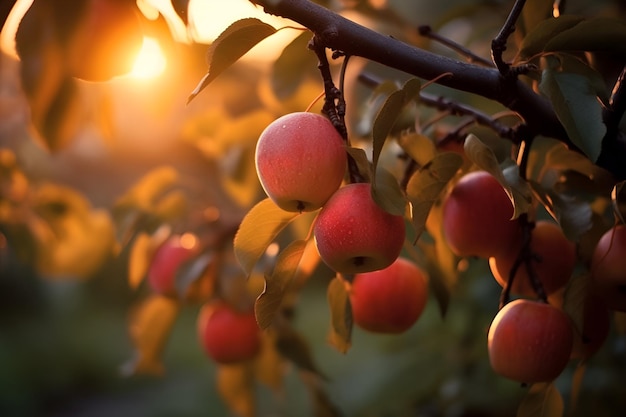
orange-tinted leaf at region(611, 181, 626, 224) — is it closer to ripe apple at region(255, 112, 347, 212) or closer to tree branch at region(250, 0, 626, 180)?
tree branch at region(250, 0, 626, 180)

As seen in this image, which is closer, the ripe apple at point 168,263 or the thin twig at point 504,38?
the thin twig at point 504,38

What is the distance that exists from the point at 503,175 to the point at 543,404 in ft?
0.72

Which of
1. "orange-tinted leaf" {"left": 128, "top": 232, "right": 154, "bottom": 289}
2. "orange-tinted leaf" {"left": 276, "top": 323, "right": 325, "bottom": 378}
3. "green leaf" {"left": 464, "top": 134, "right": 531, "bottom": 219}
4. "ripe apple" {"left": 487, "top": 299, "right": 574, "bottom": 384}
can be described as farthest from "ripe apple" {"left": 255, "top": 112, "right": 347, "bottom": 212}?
"orange-tinted leaf" {"left": 128, "top": 232, "right": 154, "bottom": 289}

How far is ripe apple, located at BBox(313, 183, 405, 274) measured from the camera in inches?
20.3

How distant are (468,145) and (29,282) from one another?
16.1ft

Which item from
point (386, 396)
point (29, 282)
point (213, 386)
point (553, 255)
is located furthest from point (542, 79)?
point (29, 282)

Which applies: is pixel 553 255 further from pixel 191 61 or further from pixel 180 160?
pixel 180 160

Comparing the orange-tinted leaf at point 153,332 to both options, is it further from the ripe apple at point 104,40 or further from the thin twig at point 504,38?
the thin twig at point 504,38

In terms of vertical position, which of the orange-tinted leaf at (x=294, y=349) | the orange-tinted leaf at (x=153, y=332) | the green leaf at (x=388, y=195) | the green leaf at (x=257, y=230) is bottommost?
the orange-tinted leaf at (x=153, y=332)

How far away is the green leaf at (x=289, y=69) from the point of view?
78 cm

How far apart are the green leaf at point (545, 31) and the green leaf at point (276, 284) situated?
0.25m

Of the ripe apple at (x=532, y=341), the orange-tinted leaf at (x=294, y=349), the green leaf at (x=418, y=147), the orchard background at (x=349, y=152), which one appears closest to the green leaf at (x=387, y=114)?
the orchard background at (x=349, y=152)

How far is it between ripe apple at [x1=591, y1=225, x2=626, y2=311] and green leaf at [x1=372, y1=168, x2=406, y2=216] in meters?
0.19

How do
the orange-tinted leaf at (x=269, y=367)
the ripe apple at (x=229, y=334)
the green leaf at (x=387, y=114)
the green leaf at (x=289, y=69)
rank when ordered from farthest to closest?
1. the orange-tinted leaf at (x=269, y=367)
2. the ripe apple at (x=229, y=334)
3. the green leaf at (x=289, y=69)
4. the green leaf at (x=387, y=114)
